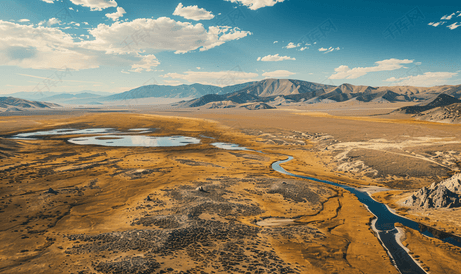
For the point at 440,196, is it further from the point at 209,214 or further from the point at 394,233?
the point at 209,214

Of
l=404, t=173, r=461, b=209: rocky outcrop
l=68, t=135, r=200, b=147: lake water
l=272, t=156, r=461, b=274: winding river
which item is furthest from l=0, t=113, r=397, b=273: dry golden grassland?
l=68, t=135, r=200, b=147: lake water

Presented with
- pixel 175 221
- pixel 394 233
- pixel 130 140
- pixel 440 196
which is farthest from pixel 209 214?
pixel 130 140

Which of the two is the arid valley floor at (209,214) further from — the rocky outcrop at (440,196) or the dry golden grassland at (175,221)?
the rocky outcrop at (440,196)

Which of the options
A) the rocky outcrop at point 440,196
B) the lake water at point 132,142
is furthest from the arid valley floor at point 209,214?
the lake water at point 132,142

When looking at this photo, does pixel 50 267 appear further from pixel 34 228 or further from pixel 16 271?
pixel 34 228

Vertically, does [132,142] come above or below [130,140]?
below

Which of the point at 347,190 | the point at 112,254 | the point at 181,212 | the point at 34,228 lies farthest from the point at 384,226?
the point at 34,228

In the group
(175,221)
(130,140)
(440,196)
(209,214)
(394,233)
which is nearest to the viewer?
(394,233)

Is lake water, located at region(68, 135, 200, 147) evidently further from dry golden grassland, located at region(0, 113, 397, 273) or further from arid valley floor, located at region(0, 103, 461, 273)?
dry golden grassland, located at region(0, 113, 397, 273)
